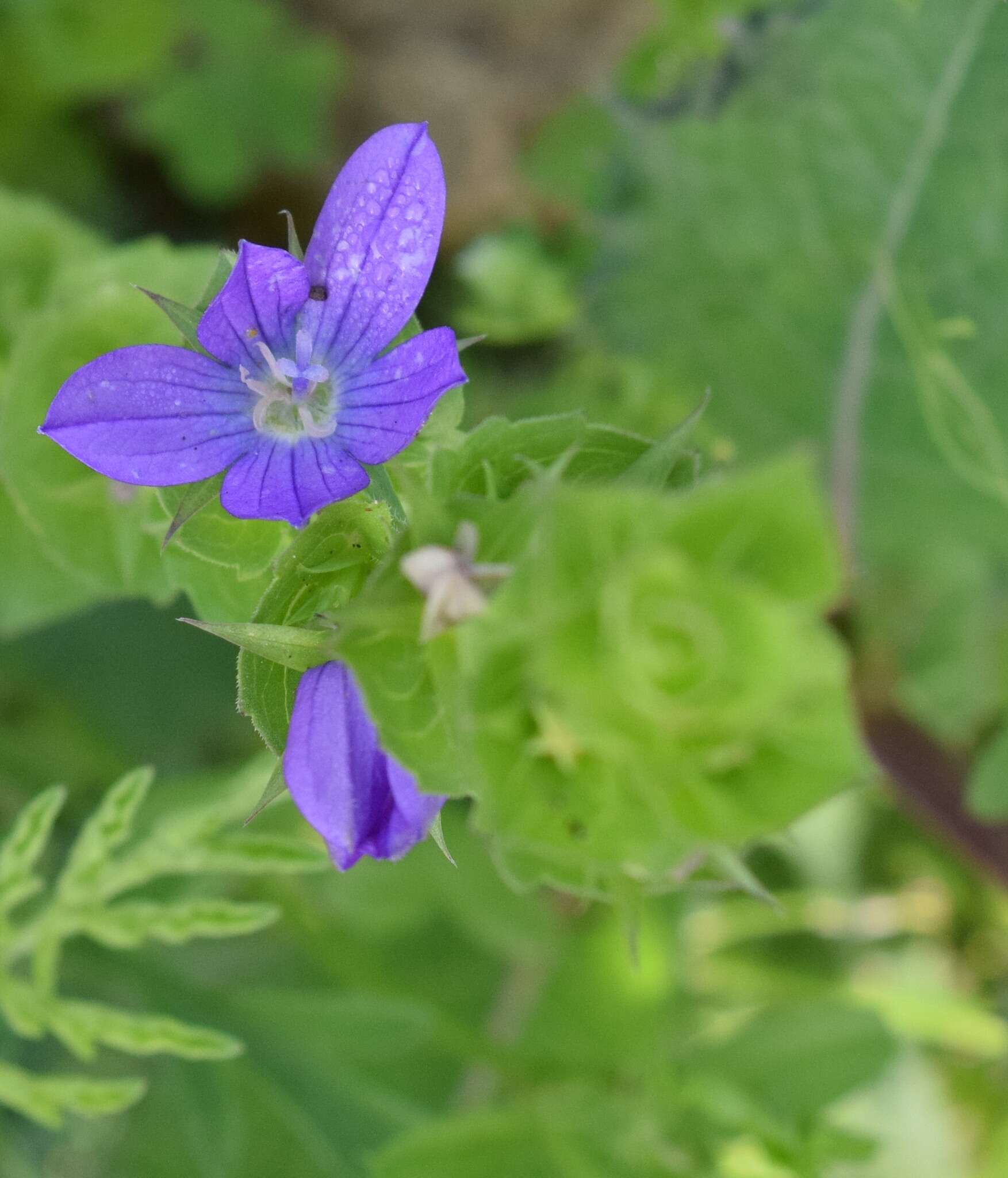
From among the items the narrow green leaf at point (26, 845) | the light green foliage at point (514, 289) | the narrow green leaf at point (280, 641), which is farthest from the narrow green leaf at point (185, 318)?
the light green foliage at point (514, 289)

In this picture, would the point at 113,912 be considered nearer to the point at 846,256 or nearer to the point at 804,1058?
the point at 804,1058

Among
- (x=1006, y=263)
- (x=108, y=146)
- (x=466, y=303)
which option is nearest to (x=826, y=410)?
(x=1006, y=263)

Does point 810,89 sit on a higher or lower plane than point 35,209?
higher

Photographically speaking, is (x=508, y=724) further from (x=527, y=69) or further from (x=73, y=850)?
(x=527, y=69)

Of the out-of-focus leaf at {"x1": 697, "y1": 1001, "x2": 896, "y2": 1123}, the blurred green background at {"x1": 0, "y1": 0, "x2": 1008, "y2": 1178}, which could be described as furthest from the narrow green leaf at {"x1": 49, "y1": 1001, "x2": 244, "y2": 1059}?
the out-of-focus leaf at {"x1": 697, "y1": 1001, "x2": 896, "y2": 1123}

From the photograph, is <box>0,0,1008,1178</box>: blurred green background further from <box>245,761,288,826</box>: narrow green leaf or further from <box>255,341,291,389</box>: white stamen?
<box>245,761,288,826</box>: narrow green leaf

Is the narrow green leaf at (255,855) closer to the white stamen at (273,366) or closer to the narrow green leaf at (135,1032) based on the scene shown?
the narrow green leaf at (135,1032)
